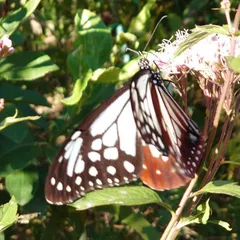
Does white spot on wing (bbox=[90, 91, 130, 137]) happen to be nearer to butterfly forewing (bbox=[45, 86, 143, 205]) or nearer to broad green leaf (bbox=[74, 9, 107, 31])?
butterfly forewing (bbox=[45, 86, 143, 205])

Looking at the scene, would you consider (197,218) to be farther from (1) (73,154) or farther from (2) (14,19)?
(2) (14,19)

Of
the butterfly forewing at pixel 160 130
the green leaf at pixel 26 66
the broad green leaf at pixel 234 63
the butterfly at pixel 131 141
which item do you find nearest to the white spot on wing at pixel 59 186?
the butterfly at pixel 131 141

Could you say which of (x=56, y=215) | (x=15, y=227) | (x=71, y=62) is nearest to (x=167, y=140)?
(x=71, y=62)

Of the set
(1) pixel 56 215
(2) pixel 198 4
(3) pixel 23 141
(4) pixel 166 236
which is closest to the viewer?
(4) pixel 166 236

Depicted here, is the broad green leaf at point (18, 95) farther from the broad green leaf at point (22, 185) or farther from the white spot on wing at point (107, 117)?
the white spot on wing at point (107, 117)

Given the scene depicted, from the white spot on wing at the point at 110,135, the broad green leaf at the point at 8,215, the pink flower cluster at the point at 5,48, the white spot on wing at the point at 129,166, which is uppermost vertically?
the pink flower cluster at the point at 5,48

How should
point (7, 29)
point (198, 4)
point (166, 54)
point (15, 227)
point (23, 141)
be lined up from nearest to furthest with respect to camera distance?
point (166, 54) < point (7, 29) < point (23, 141) < point (15, 227) < point (198, 4)

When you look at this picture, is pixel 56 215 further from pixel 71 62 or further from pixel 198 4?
pixel 198 4

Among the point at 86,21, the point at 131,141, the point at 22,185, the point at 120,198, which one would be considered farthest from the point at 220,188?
the point at 86,21

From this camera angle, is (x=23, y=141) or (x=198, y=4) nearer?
(x=23, y=141)
